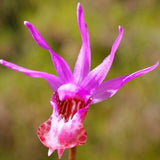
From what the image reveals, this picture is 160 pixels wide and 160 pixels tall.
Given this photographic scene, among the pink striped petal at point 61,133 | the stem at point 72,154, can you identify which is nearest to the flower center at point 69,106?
the pink striped petal at point 61,133

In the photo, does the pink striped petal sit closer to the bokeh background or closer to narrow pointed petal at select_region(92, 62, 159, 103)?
narrow pointed petal at select_region(92, 62, 159, 103)

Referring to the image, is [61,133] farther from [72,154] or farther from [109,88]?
[109,88]

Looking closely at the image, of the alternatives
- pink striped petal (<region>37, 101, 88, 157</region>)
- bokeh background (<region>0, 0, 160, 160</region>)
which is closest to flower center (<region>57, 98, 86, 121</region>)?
pink striped petal (<region>37, 101, 88, 157</region>)

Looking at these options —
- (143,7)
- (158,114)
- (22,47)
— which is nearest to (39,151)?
(158,114)

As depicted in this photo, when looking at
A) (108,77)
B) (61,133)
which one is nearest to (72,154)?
(61,133)

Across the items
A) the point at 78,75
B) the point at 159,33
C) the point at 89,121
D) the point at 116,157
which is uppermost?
the point at 78,75

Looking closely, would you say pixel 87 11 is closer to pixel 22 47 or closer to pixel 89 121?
pixel 22 47
